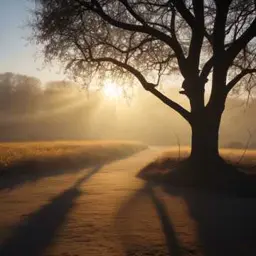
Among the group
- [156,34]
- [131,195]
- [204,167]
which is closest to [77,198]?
[131,195]

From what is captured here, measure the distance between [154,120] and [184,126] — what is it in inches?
325

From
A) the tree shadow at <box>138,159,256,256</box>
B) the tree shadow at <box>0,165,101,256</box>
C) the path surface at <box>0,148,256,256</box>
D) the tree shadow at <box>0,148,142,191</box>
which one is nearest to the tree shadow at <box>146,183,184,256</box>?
the path surface at <box>0,148,256,256</box>

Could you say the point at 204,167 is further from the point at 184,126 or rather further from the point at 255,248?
the point at 184,126

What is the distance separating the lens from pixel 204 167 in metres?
19.0

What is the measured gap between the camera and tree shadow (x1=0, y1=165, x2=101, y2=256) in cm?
812

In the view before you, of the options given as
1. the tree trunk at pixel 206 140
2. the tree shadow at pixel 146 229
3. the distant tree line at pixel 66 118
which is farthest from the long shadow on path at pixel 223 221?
the distant tree line at pixel 66 118

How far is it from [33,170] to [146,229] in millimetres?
14369

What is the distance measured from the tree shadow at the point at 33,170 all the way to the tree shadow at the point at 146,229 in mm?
5749

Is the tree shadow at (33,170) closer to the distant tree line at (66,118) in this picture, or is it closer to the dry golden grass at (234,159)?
the dry golden grass at (234,159)

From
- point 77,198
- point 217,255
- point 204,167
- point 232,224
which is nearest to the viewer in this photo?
point 217,255

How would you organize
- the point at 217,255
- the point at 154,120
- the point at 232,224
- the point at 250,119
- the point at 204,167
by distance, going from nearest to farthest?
the point at 217,255, the point at 232,224, the point at 204,167, the point at 250,119, the point at 154,120

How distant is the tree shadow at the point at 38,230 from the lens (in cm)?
812

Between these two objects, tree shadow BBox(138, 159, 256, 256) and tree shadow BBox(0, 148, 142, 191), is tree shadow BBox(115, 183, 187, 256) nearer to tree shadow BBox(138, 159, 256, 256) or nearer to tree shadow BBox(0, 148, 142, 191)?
tree shadow BBox(138, 159, 256, 256)

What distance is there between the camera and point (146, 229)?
980 cm
